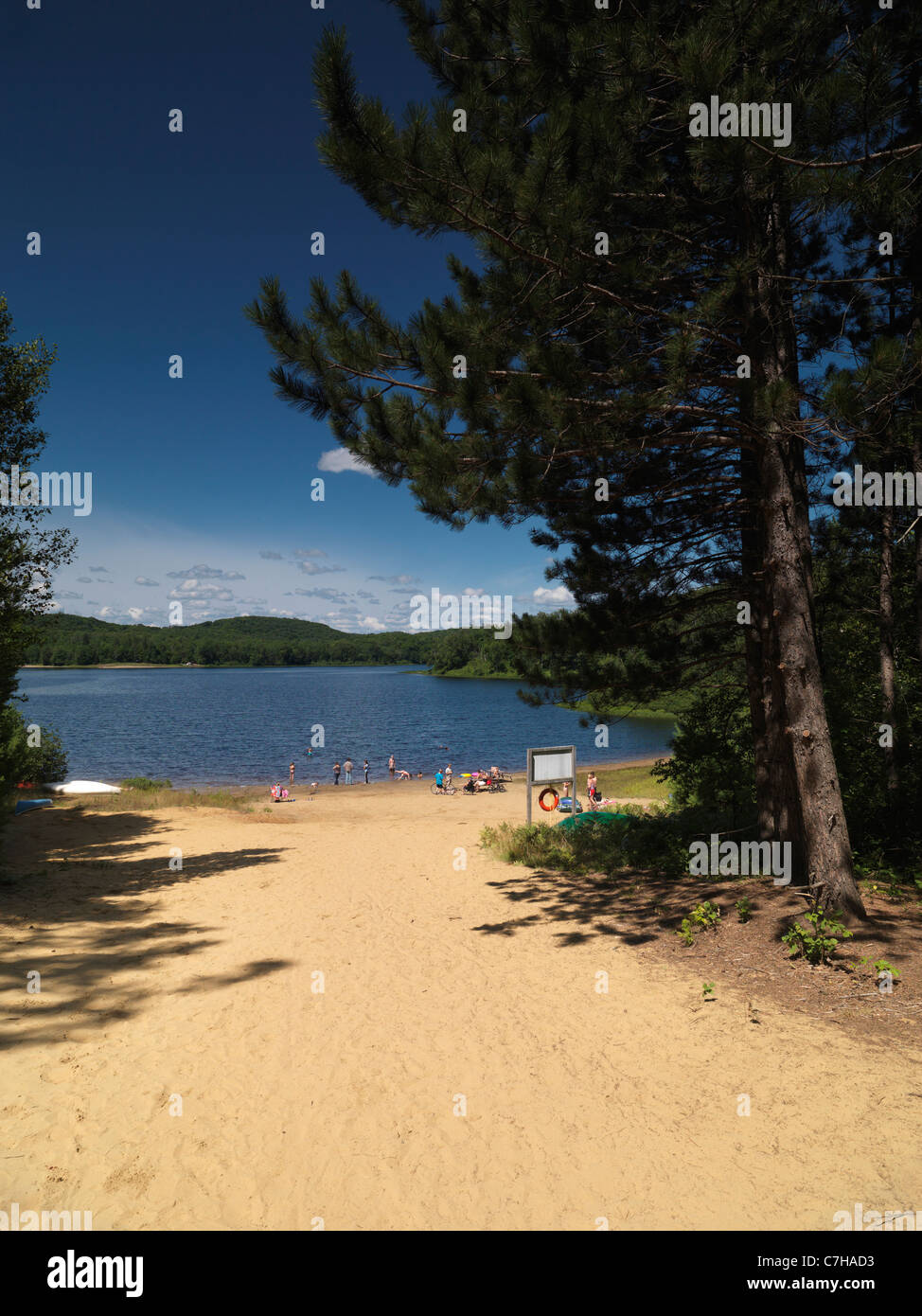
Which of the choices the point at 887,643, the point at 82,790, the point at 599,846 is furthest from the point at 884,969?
the point at 82,790

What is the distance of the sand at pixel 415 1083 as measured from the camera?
3.91 meters

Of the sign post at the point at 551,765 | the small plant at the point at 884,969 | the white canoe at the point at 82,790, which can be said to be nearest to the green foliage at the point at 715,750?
the sign post at the point at 551,765

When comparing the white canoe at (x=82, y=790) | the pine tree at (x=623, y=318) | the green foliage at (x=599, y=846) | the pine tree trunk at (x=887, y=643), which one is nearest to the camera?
the pine tree at (x=623, y=318)

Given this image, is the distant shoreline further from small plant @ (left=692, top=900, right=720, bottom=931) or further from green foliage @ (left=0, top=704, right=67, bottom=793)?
small plant @ (left=692, top=900, right=720, bottom=931)

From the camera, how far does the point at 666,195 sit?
7414 mm

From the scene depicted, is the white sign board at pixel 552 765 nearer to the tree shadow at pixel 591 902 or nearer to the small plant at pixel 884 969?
the tree shadow at pixel 591 902

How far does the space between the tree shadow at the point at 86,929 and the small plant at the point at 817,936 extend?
18.7ft

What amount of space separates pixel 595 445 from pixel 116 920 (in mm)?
8799

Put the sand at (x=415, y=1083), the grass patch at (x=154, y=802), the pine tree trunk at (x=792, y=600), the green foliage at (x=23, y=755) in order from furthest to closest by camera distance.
→ 1. the grass patch at (x=154, y=802)
2. the green foliage at (x=23, y=755)
3. the pine tree trunk at (x=792, y=600)
4. the sand at (x=415, y=1083)

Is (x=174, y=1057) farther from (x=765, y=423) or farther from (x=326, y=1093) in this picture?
(x=765, y=423)

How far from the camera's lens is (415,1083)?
5.23 meters

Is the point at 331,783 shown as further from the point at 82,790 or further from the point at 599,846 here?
the point at 599,846

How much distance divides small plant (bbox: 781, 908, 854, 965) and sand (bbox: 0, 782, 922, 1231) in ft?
2.96

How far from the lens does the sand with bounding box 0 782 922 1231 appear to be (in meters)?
3.91
